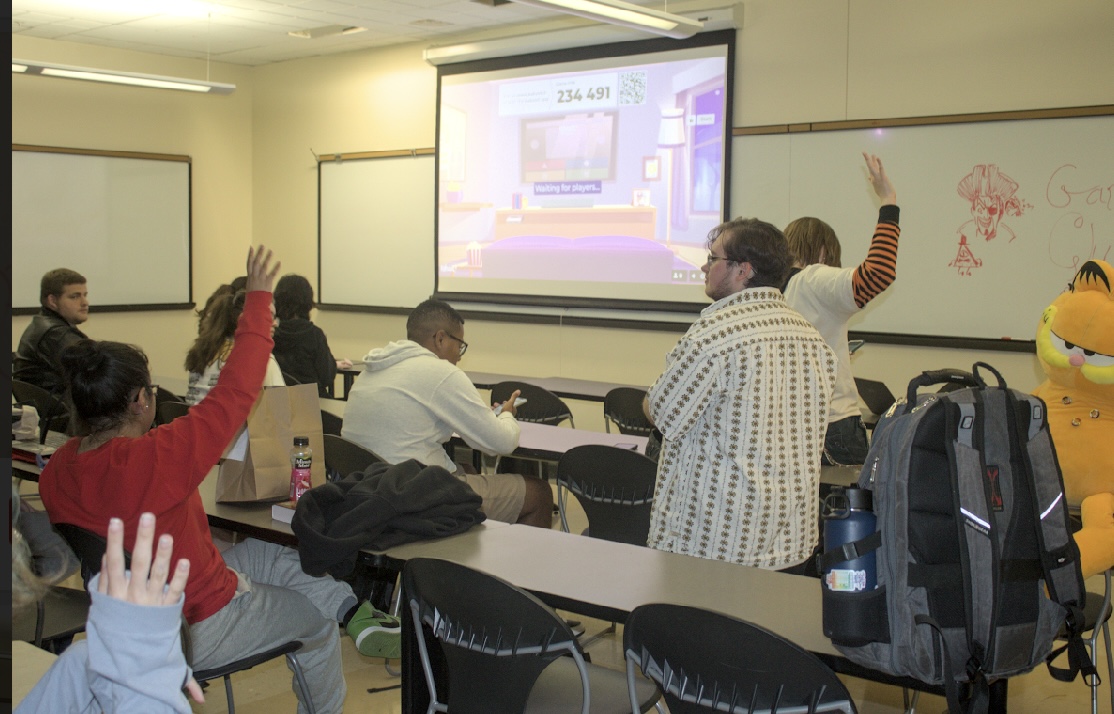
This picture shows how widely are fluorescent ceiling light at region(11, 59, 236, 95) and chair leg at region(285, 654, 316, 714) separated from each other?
5.09 meters

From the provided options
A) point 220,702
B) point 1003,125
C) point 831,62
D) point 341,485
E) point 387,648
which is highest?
point 831,62

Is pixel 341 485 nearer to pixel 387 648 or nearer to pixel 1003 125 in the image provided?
pixel 387 648

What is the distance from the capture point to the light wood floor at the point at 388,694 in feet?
10.3

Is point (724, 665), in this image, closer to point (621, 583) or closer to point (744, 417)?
point (621, 583)

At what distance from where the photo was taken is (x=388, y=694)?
10.8 ft

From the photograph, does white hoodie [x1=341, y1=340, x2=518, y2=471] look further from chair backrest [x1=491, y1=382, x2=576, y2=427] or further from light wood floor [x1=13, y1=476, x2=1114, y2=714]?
chair backrest [x1=491, y1=382, x2=576, y2=427]

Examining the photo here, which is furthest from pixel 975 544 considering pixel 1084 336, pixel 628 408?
pixel 628 408

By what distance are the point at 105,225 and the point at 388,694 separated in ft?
20.1

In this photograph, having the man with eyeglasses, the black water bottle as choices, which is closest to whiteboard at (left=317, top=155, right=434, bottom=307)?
the man with eyeglasses

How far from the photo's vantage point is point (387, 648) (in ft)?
8.62

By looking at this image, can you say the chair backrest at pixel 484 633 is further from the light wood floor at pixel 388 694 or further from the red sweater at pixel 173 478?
the light wood floor at pixel 388 694

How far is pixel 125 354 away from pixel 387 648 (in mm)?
987

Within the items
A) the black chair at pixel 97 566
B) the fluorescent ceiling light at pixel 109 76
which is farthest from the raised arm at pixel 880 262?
the fluorescent ceiling light at pixel 109 76

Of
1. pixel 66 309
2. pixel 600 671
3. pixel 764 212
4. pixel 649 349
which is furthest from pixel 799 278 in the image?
pixel 66 309
